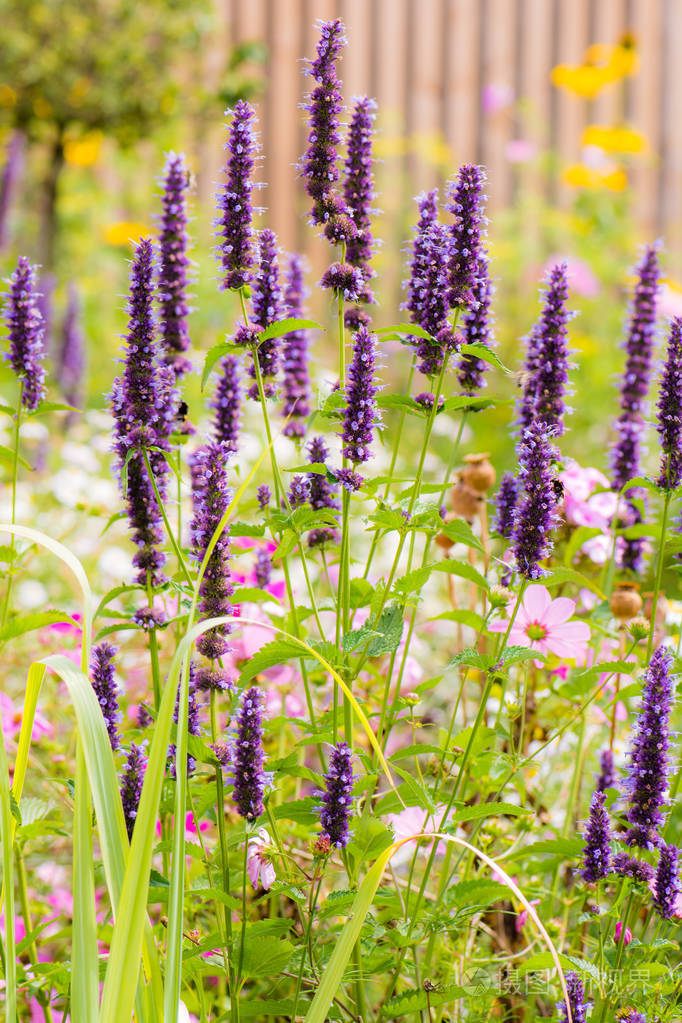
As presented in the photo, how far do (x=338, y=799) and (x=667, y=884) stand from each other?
1.39ft

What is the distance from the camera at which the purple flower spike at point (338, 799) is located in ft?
4.17

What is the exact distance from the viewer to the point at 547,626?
171cm

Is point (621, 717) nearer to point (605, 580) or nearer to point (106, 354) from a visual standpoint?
point (605, 580)

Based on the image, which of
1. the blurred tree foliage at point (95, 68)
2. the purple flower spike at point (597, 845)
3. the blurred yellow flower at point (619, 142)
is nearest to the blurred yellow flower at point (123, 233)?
the blurred tree foliage at point (95, 68)

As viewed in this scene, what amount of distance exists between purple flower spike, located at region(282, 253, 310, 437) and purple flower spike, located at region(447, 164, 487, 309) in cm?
40

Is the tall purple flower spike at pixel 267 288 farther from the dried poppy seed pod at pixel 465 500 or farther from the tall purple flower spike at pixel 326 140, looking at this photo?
the dried poppy seed pod at pixel 465 500

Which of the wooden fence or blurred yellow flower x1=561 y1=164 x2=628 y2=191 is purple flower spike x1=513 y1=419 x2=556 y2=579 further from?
the wooden fence

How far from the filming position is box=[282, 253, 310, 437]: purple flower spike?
1.79 meters

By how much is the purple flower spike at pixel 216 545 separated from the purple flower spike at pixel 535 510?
0.36 m

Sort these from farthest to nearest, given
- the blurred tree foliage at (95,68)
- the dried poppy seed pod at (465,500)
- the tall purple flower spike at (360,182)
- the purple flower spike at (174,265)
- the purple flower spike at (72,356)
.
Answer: the blurred tree foliage at (95,68) < the purple flower spike at (72,356) < the dried poppy seed pod at (465,500) < the purple flower spike at (174,265) < the tall purple flower spike at (360,182)

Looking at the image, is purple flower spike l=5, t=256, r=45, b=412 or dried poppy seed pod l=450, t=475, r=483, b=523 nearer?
purple flower spike l=5, t=256, r=45, b=412

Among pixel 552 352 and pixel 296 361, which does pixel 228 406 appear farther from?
pixel 552 352

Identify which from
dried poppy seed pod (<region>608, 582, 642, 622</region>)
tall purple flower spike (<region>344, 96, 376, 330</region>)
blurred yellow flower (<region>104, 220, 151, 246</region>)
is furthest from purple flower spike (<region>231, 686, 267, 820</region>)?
blurred yellow flower (<region>104, 220, 151, 246</region>)

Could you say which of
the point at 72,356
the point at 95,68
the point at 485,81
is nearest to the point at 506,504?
the point at 72,356
